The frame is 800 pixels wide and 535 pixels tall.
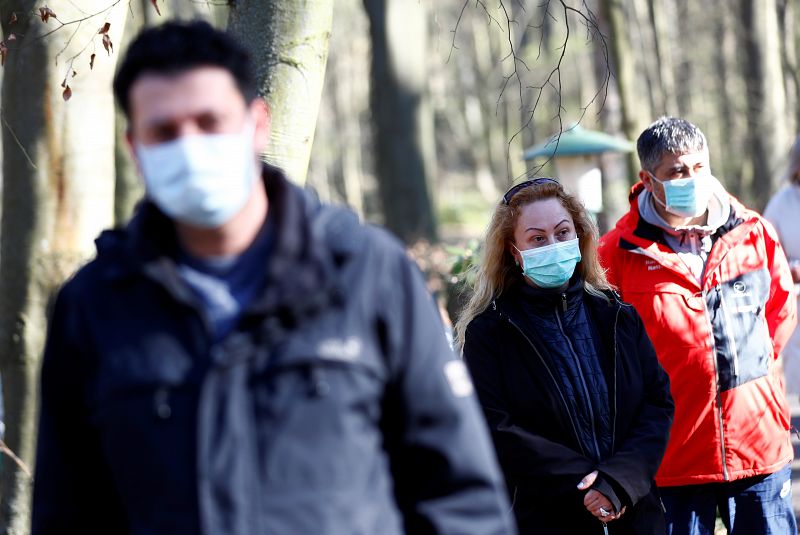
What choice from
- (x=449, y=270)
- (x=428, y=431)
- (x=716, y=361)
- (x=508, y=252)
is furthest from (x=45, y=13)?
(x=449, y=270)

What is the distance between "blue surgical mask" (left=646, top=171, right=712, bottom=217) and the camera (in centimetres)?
463

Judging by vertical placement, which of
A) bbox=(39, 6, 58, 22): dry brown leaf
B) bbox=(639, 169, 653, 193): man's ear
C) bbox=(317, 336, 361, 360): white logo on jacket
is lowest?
bbox=(317, 336, 361, 360): white logo on jacket

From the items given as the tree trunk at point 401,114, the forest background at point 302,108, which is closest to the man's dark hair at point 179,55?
the forest background at point 302,108

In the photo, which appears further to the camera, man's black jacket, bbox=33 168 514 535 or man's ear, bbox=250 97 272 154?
man's ear, bbox=250 97 272 154

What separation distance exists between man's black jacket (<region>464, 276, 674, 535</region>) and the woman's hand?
2cm

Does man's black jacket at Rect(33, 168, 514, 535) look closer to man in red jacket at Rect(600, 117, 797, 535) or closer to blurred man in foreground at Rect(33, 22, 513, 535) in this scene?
blurred man in foreground at Rect(33, 22, 513, 535)

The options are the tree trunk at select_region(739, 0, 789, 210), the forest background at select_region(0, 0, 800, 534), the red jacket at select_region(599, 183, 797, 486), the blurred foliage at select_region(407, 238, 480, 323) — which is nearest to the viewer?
the red jacket at select_region(599, 183, 797, 486)

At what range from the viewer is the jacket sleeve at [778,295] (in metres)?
4.79

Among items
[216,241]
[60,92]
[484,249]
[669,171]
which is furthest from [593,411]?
[60,92]

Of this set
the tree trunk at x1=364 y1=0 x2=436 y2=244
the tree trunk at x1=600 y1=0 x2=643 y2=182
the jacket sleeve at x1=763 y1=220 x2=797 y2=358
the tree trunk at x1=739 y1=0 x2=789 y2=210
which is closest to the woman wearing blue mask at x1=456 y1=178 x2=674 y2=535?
the jacket sleeve at x1=763 y1=220 x2=797 y2=358

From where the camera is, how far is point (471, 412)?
2.29 m

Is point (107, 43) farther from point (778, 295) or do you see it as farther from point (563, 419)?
point (778, 295)

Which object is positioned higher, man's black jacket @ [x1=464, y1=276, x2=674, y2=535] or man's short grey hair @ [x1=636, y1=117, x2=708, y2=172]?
man's short grey hair @ [x1=636, y1=117, x2=708, y2=172]

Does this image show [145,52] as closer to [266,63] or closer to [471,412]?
[471,412]
